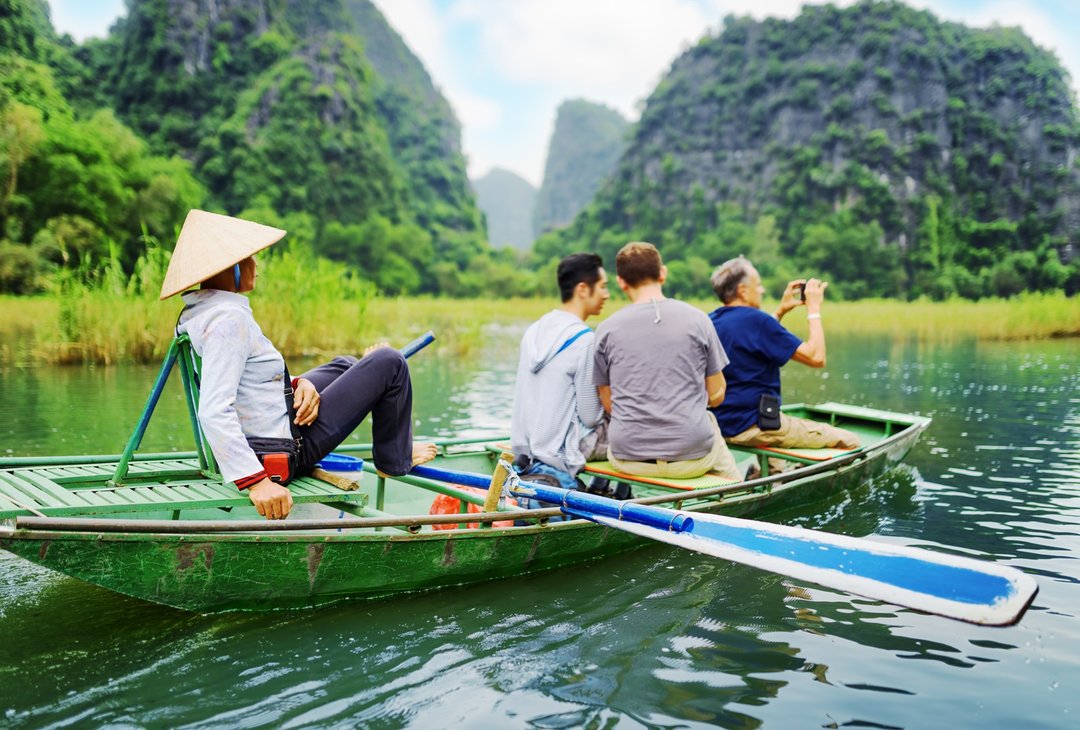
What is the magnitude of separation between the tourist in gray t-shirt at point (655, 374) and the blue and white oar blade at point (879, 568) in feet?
3.78

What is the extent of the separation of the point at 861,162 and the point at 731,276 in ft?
207

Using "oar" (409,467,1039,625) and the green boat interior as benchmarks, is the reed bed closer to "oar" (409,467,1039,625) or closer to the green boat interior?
the green boat interior

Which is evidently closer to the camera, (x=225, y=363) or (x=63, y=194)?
(x=225, y=363)

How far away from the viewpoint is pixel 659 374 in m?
4.09

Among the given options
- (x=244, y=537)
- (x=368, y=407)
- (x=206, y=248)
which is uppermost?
(x=206, y=248)

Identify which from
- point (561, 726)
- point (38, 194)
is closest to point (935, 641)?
point (561, 726)

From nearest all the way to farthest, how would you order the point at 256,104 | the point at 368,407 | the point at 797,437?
the point at 368,407 < the point at 797,437 < the point at 256,104

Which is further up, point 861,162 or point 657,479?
point 861,162

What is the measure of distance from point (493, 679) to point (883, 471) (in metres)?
4.03

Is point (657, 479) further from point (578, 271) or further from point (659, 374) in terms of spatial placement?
point (578, 271)

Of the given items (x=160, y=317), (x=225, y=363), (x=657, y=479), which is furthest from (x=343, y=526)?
(x=160, y=317)

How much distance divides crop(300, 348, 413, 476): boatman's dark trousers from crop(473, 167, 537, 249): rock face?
150610mm

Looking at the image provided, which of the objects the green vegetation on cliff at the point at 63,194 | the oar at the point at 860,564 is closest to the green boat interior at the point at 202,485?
the oar at the point at 860,564

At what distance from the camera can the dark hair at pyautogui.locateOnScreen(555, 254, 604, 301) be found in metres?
4.11
